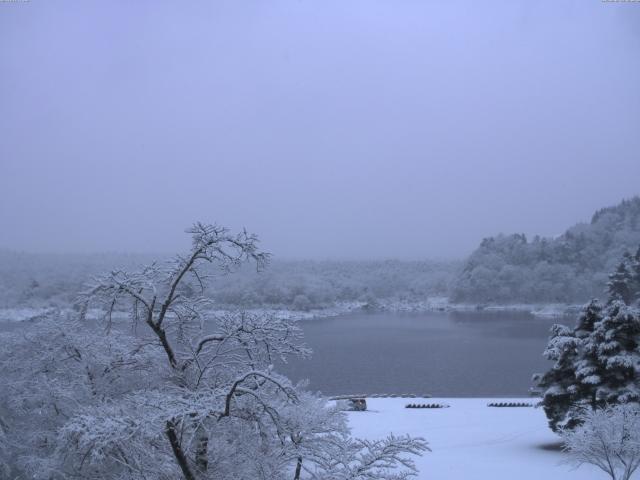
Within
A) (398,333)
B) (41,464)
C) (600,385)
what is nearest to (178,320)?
(41,464)

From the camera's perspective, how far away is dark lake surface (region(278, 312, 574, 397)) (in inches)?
917

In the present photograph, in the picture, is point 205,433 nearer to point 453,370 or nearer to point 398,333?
point 453,370

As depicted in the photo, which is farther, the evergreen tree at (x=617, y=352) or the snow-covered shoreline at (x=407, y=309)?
the snow-covered shoreline at (x=407, y=309)

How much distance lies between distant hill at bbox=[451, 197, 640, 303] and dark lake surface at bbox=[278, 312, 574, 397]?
20298 millimetres

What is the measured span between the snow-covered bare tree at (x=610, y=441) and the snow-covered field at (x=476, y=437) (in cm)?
123

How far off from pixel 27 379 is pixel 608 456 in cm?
789

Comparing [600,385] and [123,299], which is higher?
[123,299]

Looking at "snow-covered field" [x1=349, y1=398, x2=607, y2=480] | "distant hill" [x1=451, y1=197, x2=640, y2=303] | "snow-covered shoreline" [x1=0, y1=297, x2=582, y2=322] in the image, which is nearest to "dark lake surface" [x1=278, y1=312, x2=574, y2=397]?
"snow-covered field" [x1=349, y1=398, x2=607, y2=480]

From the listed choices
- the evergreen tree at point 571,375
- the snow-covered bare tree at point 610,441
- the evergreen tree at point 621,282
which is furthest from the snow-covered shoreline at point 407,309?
Answer: the snow-covered bare tree at point 610,441

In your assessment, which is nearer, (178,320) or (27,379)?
(178,320)

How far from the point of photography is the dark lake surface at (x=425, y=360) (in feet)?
76.4

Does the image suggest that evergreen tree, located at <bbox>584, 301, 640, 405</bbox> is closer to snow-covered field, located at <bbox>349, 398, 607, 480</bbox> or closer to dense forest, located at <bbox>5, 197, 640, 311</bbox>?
snow-covered field, located at <bbox>349, 398, 607, 480</bbox>

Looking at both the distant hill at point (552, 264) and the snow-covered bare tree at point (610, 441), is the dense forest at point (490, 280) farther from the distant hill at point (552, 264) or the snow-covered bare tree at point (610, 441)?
the snow-covered bare tree at point (610, 441)

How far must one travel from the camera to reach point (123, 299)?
3.93 m
